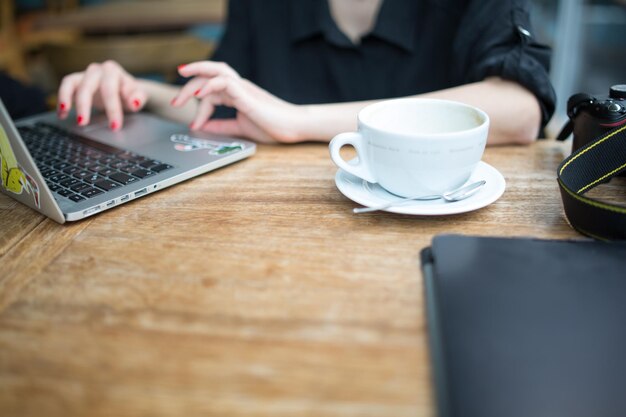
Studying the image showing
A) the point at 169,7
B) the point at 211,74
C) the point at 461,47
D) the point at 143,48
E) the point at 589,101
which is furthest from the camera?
the point at 169,7

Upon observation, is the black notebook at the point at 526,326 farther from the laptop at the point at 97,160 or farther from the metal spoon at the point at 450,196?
the laptop at the point at 97,160

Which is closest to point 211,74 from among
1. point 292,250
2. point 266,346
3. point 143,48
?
point 292,250

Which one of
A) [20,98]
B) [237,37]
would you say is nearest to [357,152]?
[237,37]

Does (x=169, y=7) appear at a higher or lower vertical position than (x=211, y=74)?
lower

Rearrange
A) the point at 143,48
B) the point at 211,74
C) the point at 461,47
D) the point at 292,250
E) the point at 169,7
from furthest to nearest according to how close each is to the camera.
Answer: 1. the point at 169,7
2. the point at 143,48
3. the point at 461,47
4. the point at 211,74
5. the point at 292,250

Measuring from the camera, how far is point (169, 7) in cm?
285

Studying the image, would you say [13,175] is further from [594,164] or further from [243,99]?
[594,164]

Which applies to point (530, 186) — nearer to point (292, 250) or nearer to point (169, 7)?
point (292, 250)

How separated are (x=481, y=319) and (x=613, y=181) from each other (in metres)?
0.33

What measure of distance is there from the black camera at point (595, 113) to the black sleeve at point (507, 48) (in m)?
0.13

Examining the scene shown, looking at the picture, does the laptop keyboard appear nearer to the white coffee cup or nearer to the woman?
the woman

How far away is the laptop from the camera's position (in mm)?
488

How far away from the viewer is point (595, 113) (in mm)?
527

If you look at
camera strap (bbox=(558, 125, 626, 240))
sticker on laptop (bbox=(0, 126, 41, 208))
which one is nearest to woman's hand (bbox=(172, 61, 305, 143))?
sticker on laptop (bbox=(0, 126, 41, 208))
